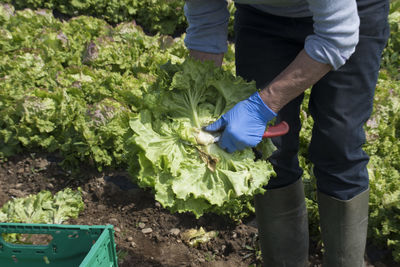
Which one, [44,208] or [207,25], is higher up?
[207,25]

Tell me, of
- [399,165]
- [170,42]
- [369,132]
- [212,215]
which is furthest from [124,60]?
[399,165]

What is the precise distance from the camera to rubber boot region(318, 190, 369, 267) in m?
2.60

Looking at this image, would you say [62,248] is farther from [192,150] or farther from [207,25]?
[207,25]

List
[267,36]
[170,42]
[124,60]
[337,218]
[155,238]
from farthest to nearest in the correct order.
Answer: [170,42] → [124,60] → [155,238] → [337,218] → [267,36]

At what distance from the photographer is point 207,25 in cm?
255

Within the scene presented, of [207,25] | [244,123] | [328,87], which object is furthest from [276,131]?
[207,25]

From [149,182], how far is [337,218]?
3.89ft

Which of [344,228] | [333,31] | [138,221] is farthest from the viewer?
[138,221]

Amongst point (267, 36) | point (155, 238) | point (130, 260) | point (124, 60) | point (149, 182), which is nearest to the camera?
point (149, 182)

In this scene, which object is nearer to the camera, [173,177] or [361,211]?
[173,177]

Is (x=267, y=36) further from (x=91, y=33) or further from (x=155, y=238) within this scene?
(x=91, y=33)

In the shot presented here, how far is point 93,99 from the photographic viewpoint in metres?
4.54

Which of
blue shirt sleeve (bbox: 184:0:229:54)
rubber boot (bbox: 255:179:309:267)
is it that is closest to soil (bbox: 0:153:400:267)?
rubber boot (bbox: 255:179:309:267)

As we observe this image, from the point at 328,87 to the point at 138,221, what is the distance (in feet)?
6.50
